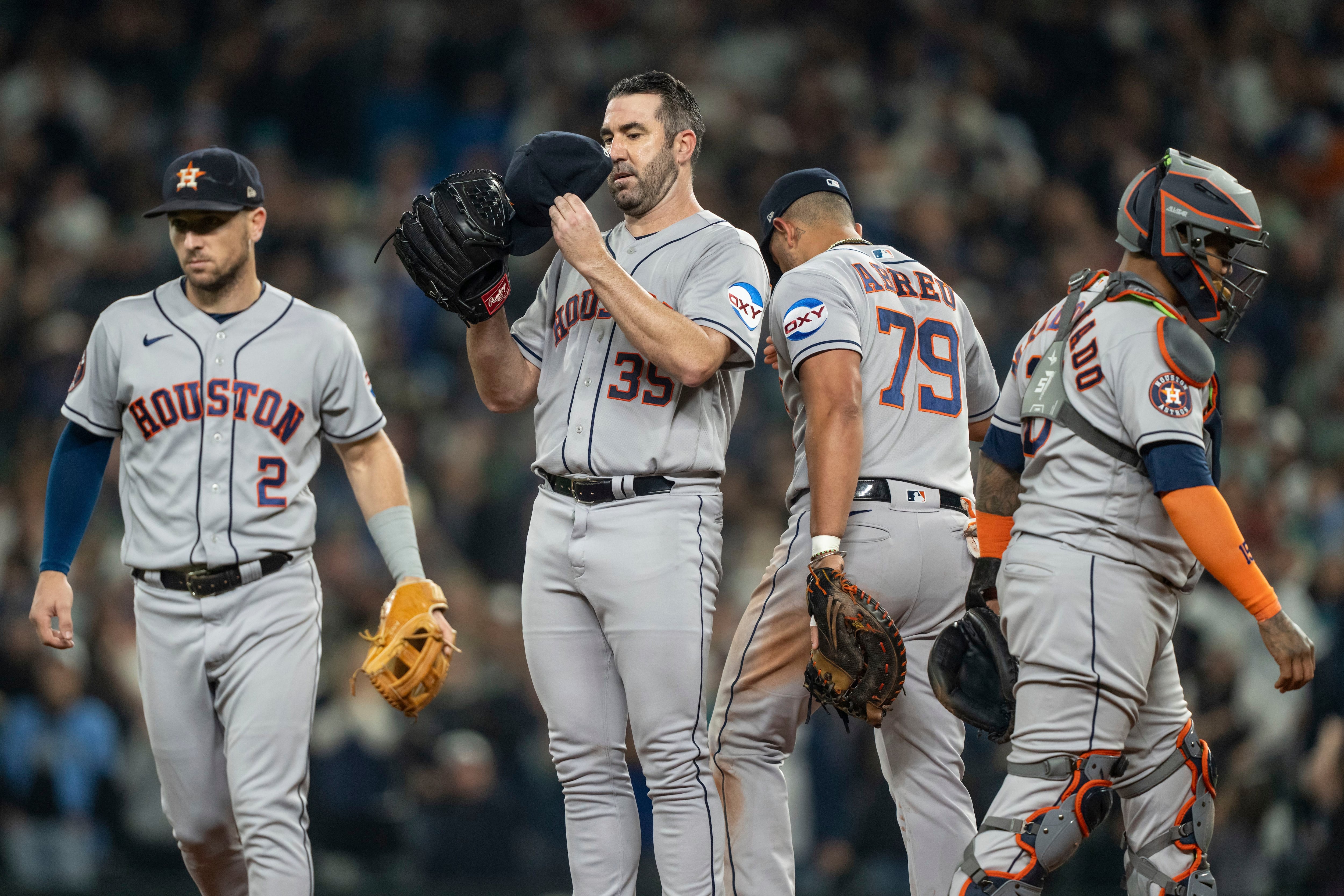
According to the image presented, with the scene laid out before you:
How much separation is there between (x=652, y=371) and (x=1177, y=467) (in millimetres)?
1416

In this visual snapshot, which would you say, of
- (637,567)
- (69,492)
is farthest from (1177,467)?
(69,492)

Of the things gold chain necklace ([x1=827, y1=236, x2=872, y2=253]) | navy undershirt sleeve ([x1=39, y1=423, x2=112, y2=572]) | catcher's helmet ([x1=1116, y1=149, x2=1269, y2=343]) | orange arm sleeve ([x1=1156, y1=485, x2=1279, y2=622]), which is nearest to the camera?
orange arm sleeve ([x1=1156, y1=485, x2=1279, y2=622])

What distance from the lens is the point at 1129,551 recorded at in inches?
136

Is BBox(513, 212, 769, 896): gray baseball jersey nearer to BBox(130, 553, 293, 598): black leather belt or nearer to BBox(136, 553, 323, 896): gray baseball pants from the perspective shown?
BBox(136, 553, 323, 896): gray baseball pants

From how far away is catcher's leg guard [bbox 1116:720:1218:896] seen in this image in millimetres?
3570

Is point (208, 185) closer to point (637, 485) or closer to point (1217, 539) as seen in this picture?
point (637, 485)

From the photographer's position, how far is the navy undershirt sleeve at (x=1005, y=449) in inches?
152

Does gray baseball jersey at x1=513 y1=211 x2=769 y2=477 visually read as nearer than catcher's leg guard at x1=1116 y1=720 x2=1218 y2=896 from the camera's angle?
No

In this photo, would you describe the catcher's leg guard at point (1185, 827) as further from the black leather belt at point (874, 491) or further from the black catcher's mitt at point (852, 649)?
the black leather belt at point (874, 491)

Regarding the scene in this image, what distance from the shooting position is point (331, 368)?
416cm

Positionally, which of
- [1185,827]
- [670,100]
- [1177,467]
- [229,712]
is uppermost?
[670,100]

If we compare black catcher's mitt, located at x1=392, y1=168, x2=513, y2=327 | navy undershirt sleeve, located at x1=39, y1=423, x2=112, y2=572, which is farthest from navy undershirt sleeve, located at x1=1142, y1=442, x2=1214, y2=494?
navy undershirt sleeve, located at x1=39, y1=423, x2=112, y2=572

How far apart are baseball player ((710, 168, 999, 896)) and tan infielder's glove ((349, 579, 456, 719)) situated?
2.75 feet

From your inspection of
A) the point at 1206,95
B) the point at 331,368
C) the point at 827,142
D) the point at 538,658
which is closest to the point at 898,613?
the point at 538,658
